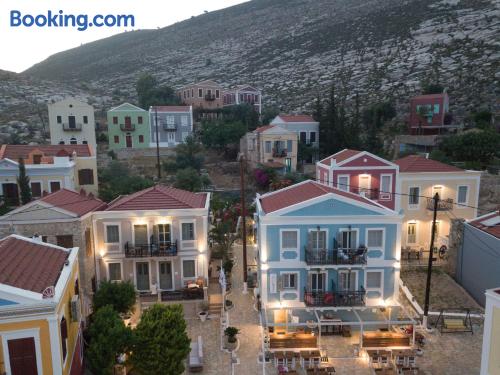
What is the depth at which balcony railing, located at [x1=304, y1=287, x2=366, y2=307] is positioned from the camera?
19766 mm

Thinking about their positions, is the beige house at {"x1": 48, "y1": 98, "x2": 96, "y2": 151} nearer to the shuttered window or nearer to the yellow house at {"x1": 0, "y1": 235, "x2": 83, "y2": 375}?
the shuttered window

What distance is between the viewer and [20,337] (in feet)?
38.9

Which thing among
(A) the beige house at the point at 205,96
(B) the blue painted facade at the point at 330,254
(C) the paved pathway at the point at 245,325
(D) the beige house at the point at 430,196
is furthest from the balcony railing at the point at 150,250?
(A) the beige house at the point at 205,96

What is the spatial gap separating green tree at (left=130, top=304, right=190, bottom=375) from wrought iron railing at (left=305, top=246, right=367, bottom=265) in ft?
24.3

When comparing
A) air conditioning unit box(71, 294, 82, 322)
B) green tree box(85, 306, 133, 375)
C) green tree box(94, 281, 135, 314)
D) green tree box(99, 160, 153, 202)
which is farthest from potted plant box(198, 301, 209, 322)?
green tree box(99, 160, 153, 202)

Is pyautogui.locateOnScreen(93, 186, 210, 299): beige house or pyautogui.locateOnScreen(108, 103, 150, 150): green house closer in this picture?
pyautogui.locateOnScreen(93, 186, 210, 299): beige house

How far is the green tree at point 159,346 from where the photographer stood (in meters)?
14.8

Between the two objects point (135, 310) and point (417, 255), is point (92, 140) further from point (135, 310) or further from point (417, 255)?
point (417, 255)

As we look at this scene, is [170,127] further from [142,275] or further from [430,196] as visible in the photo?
[430,196]

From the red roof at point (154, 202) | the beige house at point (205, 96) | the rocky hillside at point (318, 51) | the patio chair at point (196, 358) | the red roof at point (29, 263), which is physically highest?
the rocky hillside at point (318, 51)

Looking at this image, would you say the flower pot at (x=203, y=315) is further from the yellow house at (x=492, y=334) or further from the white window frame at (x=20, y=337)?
the yellow house at (x=492, y=334)

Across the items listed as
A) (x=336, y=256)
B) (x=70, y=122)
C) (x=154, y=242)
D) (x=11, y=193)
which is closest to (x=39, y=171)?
(x=11, y=193)

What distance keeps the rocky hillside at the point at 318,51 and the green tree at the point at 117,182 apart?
144 ft

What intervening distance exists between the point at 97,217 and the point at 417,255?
21404 mm
